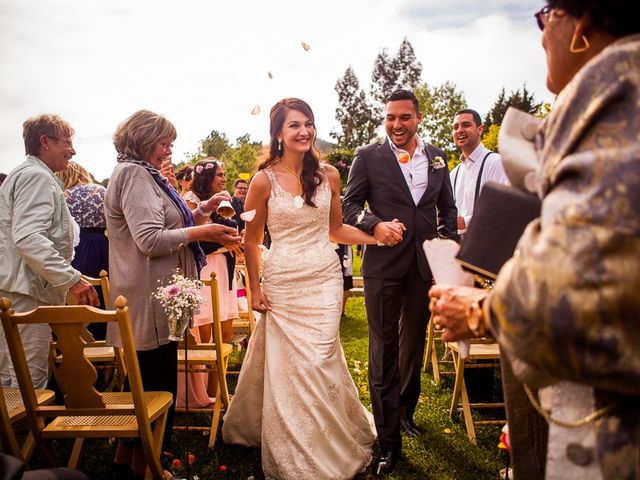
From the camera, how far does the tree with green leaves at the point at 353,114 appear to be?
2183 inches

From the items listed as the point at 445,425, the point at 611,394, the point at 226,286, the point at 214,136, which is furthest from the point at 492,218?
the point at 214,136

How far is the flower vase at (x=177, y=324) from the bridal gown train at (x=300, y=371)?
32.9 inches

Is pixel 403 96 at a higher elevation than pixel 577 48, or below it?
higher

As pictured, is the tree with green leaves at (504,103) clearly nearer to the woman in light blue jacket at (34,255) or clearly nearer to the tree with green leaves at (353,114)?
the tree with green leaves at (353,114)

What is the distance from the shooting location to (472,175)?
20.2 ft

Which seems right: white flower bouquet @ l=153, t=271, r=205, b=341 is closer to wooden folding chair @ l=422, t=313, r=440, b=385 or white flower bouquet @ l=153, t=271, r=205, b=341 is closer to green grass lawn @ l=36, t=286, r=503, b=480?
green grass lawn @ l=36, t=286, r=503, b=480

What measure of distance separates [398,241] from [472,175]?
2.78 m

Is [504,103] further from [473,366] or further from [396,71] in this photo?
[473,366]

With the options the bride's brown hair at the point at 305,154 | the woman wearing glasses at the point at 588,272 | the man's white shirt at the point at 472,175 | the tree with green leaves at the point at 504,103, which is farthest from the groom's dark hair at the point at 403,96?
the tree with green leaves at the point at 504,103

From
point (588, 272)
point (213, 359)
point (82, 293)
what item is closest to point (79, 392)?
point (82, 293)

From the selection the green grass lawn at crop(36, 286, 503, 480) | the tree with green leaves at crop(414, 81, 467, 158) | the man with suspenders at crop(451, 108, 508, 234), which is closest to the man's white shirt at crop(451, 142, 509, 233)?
the man with suspenders at crop(451, 108, 508, 234)

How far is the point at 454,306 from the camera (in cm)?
147

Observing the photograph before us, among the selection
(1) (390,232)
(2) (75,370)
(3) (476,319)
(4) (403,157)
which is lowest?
(2) (75,370)

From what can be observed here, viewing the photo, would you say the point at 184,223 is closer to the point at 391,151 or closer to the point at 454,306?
the point at 391,151
